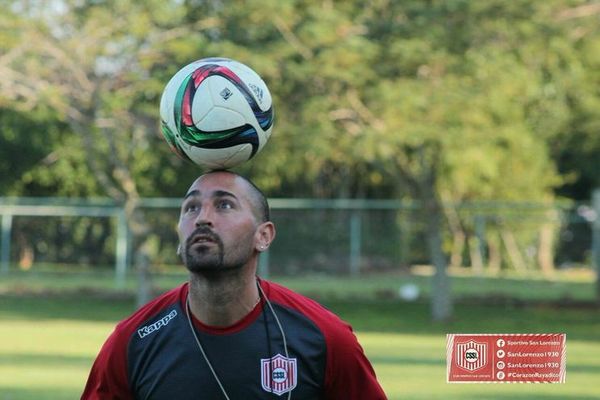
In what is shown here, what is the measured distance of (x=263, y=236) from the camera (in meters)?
4.88

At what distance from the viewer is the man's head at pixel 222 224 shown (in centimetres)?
462

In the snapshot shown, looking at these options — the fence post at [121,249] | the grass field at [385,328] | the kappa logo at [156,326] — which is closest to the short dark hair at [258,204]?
the kappa logo at [156,326]

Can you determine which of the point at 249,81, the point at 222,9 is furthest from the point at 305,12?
the point at 249,81

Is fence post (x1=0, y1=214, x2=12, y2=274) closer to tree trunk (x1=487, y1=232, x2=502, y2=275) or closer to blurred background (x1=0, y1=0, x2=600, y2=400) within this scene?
blurred background (x1=0, y1=0, x2=600, y2=400)

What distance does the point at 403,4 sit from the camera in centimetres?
2800

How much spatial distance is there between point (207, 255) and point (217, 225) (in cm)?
13

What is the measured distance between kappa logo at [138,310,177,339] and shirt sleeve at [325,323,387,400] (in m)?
0.58

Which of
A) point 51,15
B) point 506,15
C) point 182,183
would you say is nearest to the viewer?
point 506,15

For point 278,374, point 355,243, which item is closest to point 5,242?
point 355,243

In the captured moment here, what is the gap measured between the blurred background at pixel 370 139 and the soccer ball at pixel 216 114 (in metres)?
11.6

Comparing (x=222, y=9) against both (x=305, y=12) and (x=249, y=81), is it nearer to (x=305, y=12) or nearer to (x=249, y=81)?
(x=305, y=12)

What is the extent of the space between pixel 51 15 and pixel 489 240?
15606 mm

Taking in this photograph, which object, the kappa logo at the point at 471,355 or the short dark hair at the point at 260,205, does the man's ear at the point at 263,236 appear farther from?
the kappa logo at the point at 471,355

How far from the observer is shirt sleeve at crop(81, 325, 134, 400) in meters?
4.82
